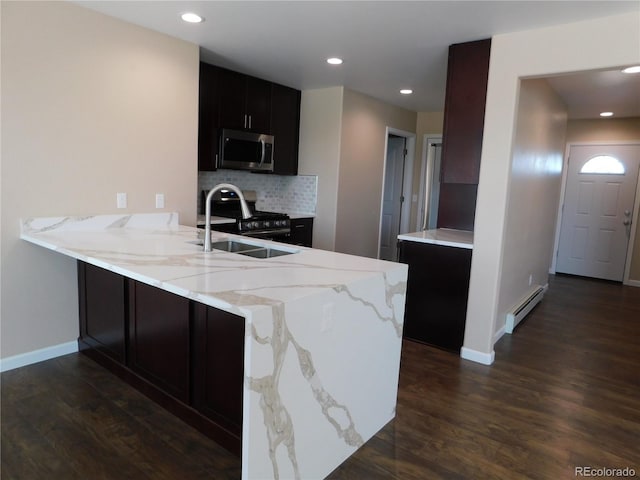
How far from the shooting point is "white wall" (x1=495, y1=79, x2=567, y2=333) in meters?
3.38

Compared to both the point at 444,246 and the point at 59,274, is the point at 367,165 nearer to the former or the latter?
the point at 444,246

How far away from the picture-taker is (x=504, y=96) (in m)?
2.97

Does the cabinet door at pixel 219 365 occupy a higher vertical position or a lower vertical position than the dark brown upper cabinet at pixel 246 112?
lower

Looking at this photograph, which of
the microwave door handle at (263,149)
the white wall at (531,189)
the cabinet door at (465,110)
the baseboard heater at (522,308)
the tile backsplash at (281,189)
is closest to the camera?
the cabinet door at (465,110)

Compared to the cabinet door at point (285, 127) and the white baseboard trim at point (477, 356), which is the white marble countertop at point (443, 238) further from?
the cabinet door at point (285, 127)

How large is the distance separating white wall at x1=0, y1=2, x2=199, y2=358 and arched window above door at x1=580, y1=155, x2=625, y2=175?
5.61 m

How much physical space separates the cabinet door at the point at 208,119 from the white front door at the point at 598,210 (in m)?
5.17

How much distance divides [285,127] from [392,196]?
220cm

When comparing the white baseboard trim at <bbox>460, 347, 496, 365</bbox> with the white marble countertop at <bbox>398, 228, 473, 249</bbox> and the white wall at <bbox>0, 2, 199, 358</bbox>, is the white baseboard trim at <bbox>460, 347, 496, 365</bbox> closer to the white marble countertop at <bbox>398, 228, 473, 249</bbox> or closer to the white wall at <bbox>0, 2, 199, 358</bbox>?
the white marble countertop at <bbox>398, 228, 473, 249</bbox>

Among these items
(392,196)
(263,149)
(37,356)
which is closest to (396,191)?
(392,196)

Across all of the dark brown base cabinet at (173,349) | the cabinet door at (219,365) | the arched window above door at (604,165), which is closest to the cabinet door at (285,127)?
the dark brown base cabinet at (173,349)

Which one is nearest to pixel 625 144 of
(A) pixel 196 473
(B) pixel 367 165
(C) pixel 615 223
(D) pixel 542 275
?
(C) pixel 615 223

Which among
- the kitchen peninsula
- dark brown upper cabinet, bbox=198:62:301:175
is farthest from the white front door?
the kitchen peninsula

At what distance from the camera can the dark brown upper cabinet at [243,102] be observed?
421cm
